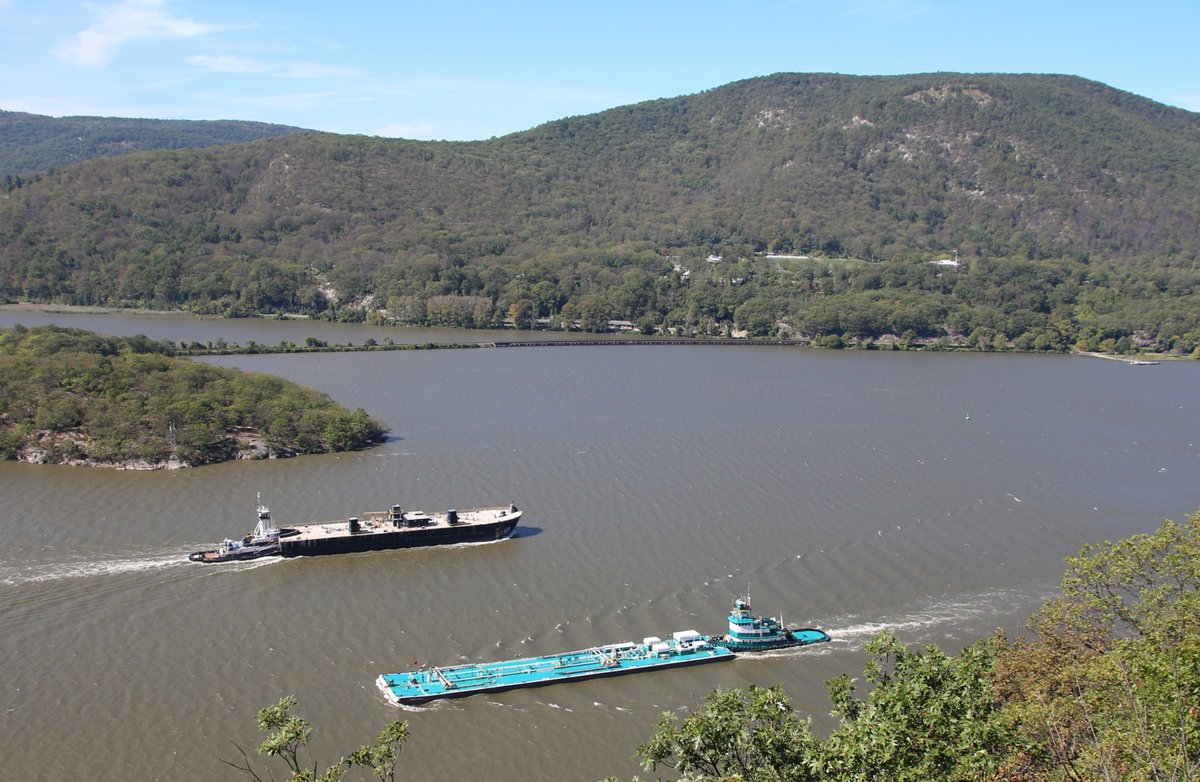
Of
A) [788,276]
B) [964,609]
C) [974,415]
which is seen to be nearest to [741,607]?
[964,609]

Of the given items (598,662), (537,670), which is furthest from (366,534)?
(598,662)

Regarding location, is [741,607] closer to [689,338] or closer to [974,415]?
[974,415]

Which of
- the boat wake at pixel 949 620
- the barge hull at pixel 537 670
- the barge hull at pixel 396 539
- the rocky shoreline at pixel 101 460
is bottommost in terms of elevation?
the barge hull at pixel 537 670

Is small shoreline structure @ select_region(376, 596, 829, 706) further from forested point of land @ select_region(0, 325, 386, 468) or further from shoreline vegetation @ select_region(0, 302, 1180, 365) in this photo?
shoreline vegetation @ select_region(0, 302, 1180, 365)

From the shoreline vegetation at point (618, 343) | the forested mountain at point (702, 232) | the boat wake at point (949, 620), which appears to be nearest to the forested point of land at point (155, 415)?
the boat wake at point (949, 620)

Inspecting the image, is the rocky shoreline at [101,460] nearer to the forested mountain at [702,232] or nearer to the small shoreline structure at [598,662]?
the small shoreline structure at [598,662]

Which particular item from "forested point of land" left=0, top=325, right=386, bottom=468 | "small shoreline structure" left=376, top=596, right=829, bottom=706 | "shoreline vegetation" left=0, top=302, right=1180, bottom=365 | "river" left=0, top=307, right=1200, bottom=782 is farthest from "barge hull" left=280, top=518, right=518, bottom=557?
"shoreline vegetation" left=0, top=302, right=1180, bottom=365
